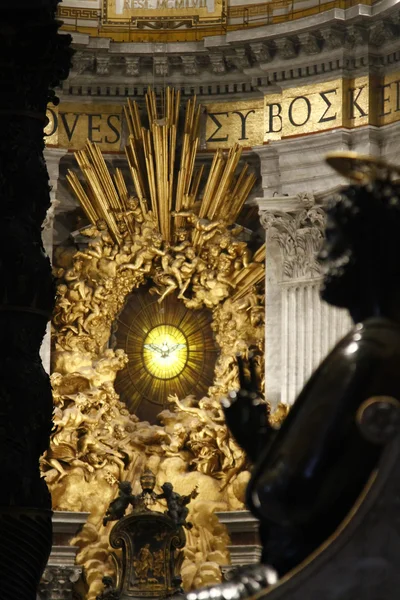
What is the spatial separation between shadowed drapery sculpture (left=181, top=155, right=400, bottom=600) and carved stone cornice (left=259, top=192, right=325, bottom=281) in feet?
55.4

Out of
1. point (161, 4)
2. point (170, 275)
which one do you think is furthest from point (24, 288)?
point (161, 4)

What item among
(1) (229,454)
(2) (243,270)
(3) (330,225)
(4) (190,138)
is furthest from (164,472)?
(3) (330,225)

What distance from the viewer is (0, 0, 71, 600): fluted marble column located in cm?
631

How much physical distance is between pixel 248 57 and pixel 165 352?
394 centimetres

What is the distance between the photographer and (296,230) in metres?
20.8

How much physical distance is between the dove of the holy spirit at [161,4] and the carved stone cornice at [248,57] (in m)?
0.78

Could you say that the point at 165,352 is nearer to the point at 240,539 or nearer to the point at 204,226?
the point at 204,226

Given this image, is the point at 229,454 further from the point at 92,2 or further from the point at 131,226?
the point at 92,2

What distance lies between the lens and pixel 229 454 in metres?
21.1

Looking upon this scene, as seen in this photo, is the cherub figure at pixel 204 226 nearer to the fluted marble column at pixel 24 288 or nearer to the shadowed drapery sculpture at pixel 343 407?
the fluted marble column at pixel 24 288

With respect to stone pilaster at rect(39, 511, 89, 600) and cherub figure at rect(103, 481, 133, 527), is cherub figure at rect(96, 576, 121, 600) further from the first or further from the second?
cherub figure at rect(103, 481, 133, 527)

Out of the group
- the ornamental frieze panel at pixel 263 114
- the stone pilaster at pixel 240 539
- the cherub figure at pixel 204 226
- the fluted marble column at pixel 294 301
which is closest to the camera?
the stone pilaster at pixel 240 539

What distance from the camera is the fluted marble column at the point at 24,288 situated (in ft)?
20.7

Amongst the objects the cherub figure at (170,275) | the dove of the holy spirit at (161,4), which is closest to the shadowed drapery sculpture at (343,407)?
the cherub figure at (170,275)
